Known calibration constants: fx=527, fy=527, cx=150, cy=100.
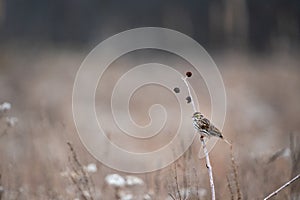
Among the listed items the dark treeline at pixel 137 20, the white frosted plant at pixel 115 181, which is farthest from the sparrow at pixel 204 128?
the dark treeline at pixel 137 20

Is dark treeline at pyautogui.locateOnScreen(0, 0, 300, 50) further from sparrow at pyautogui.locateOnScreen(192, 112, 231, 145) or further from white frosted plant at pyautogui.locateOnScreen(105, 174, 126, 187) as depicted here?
sparrow at pyautogui.locateOnScreen(192, 112, 231, 145)

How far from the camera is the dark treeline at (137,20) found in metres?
10.5

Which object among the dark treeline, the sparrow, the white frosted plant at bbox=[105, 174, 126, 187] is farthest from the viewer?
the dark treeline

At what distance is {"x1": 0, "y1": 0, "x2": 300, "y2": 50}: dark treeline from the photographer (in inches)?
414

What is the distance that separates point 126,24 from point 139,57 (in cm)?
Answer: 107

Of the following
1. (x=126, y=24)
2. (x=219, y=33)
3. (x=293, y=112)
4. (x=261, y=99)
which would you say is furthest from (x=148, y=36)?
(x=293, y=112)

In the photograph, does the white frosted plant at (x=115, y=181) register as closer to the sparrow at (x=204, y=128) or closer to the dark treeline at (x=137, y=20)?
the sparrow at (x=204, y=128)

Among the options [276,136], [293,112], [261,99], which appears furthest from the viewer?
[261,99]

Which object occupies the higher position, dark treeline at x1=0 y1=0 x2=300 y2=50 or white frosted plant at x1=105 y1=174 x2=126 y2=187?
dark treeline at x1=0 y1=0 x2=300 y2=50

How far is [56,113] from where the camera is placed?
7.45 metres

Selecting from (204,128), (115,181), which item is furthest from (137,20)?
(204,128)

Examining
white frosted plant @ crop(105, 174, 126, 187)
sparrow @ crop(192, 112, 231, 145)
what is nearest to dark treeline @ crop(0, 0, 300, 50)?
white frosted plant @ crop(105, 174, 126, 187)

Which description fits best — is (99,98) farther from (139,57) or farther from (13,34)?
(13,34)

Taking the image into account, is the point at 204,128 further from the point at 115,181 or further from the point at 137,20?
the point at 137,20
